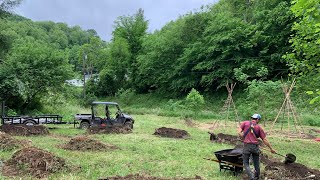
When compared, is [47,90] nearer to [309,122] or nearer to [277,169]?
[309,122]

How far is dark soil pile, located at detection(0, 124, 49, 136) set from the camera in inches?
599

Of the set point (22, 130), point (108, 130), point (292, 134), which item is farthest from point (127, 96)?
point (22, 130)

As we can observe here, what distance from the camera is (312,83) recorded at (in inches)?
512

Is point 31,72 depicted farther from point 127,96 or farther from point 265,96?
point 127,96

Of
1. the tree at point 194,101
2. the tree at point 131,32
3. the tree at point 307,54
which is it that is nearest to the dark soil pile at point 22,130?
the tree at point 307,54

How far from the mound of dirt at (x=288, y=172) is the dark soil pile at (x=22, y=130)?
1066cm

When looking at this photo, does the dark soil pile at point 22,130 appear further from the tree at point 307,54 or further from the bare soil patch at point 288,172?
the tree at point 307,54

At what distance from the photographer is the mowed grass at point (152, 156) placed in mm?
9083

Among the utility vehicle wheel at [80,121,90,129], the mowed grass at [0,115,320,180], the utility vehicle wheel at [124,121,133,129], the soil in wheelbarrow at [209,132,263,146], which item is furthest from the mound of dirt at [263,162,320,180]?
the utility vehicle wheel at [80,121,90,129]

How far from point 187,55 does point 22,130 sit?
2643 centimetres

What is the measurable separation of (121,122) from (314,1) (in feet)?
39.9

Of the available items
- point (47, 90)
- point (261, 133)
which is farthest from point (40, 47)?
point (261, 133)

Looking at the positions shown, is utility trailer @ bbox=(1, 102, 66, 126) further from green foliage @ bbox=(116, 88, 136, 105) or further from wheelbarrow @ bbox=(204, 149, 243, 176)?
green foliage @ bbox=(116, 88, 136, 105)

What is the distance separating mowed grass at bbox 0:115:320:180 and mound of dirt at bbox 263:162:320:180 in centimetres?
100
